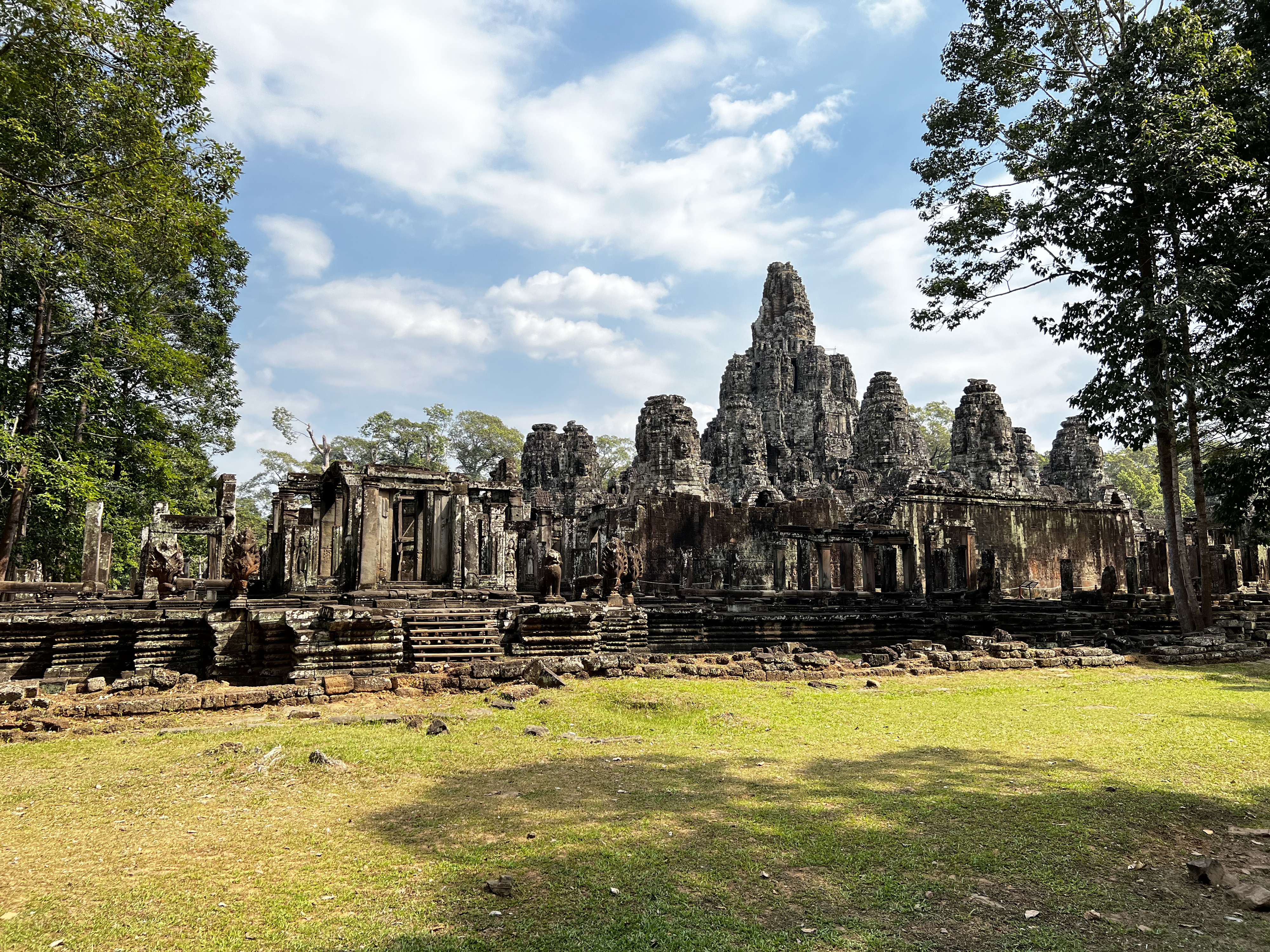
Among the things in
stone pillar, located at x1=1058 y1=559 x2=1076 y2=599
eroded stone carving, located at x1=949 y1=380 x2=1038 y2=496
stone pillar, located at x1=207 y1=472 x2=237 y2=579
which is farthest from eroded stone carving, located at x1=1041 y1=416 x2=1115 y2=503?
stone pillar, located at x1=207 y1=472 x2=237 y2=579


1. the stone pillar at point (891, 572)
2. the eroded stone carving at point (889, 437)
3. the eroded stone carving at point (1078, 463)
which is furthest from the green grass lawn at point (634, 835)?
the eroded stone carving at point (1078, 463)

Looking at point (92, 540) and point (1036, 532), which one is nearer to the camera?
point (92, 540)

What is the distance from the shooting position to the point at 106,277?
53.9 feet

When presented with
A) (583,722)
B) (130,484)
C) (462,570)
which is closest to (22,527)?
(130,484)

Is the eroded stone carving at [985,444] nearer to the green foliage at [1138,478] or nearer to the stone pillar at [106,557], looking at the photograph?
the green foliage at [1138,478]

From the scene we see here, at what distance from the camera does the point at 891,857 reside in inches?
159

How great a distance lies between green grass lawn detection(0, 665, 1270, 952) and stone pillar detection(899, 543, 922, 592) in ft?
48.3

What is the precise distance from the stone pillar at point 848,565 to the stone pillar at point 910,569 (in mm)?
1914

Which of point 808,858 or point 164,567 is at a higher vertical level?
point 164,567

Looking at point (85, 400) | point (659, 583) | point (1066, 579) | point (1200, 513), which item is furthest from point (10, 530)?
point (1066, 579)

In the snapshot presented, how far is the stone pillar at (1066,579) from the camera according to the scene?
23250 mm

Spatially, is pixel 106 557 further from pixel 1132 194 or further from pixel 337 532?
pixel 1132 194

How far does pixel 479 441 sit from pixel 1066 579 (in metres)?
39.3

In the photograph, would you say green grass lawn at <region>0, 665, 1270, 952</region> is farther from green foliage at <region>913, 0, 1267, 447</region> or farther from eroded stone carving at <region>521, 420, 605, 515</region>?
eroded stone carving at <region>521, 420, 605, 515</region>
